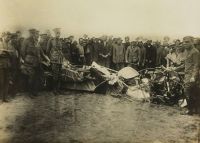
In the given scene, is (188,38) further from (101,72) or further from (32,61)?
(32,61)

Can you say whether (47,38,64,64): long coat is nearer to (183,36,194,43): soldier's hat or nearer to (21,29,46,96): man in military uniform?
(21,29,46,96): man in military uniform

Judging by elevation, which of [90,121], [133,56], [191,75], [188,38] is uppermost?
[188,38]

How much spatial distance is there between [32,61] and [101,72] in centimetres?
54

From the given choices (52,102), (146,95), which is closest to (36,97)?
(52,102)

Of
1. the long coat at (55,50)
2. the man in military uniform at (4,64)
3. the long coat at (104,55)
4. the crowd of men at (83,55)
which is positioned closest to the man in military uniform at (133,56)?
the crowd of men at (83,55)

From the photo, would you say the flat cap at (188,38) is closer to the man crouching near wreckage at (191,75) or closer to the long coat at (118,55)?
the man crouching near wreckage at (191,75)

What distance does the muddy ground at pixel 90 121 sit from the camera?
299 cm

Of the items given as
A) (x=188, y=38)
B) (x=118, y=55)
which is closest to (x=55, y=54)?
(x=118, y=55)

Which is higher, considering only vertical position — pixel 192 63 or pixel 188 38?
pixel 188 38

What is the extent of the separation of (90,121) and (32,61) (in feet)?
2.12

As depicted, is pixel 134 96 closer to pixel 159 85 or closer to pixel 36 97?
pixel 159 85

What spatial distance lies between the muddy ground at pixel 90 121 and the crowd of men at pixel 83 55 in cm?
13

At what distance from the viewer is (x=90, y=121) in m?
3.01

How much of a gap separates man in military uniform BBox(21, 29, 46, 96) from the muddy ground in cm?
9
